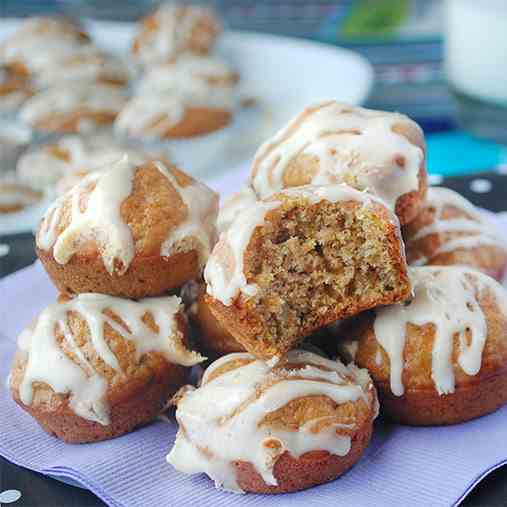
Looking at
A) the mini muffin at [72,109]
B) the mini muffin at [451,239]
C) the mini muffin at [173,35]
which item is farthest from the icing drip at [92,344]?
the mini muffin at [173,35]

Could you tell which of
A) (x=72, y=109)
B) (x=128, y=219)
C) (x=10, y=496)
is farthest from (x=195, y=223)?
(x=72, y=109)

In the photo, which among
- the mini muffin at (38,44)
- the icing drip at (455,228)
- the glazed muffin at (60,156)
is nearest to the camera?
the icing drip at (455,228)

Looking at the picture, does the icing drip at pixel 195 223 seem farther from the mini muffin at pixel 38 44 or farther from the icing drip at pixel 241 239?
the mini muffin at pixel 38 44

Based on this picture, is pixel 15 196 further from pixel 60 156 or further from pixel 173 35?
pixel 173 35

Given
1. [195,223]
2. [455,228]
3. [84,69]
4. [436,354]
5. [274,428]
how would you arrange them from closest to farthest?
1. [274,428]
2. [436,354]
3. [195,223]
4. [455,228]
5. [84,69]

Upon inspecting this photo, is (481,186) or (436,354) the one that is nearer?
(436,354)

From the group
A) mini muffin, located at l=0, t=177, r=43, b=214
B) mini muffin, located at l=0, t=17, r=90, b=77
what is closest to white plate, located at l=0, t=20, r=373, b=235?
mini muffin, located at l=0, t=177, r=43, b=214

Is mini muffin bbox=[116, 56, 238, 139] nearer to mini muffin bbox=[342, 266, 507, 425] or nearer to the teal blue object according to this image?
the teal blue object
